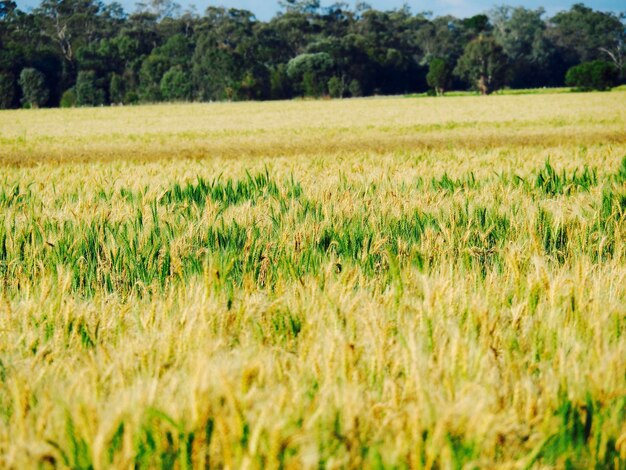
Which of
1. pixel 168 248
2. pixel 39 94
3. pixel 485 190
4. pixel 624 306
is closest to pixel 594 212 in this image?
pixel 485 190

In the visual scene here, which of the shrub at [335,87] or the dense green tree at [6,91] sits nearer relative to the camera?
the dense green tree at [6,91]

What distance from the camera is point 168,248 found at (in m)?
→ 2.82

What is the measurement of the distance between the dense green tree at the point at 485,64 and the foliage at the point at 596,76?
10251 millimetres

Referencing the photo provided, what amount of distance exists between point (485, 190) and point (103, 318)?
2.86 m

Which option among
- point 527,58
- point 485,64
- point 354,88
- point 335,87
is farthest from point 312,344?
point 527,58

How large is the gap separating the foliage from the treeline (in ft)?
0.36

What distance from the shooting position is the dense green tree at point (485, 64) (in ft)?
221

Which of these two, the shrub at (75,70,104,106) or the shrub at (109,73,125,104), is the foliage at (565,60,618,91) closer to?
the shrub at (109,73,125,104)

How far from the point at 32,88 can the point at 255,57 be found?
79.5 ft

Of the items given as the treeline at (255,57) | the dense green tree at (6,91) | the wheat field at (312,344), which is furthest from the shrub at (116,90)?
the wheat field at (312,344)

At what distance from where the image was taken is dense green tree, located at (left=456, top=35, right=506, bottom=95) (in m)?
67.4

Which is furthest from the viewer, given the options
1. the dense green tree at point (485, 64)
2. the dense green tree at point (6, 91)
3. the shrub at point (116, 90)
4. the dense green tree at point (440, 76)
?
the dense green tree at point (440, 76)

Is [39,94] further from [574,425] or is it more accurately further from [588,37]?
[588,37]

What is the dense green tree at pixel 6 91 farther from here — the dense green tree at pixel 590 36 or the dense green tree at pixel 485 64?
the dense green tree at pixel 590 36
